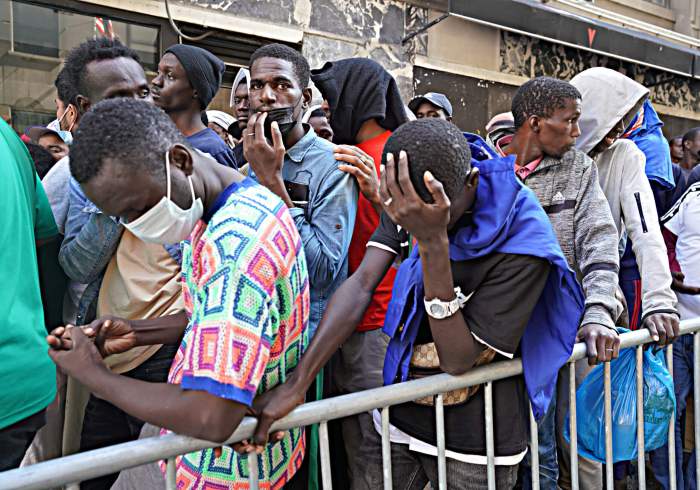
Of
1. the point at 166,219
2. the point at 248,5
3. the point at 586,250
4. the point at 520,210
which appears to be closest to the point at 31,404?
the point at 166,219

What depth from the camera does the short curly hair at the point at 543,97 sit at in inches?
105

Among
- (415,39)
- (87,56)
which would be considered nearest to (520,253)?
(87,56)

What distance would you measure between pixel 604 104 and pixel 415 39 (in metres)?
4.93

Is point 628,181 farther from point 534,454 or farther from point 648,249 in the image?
point 534,454

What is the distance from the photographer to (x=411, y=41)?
24.6ft

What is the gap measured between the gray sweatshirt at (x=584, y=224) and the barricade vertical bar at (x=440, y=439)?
73 cm

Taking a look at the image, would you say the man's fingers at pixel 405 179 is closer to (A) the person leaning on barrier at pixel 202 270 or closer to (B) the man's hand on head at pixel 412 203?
(B) the man's hand on head at pixel 412 203

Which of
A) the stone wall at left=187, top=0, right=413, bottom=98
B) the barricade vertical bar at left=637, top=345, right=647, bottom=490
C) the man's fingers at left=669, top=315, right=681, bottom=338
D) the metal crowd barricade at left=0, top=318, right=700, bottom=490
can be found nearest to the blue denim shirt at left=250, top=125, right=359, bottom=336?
the metal crowd barricade at left=0, top=318, right=700, bottom=490

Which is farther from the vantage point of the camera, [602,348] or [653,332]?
[653,332]

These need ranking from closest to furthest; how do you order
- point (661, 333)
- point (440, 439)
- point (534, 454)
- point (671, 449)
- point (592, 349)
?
point (440, 439) → point (534, 454) → point (592, 349) → point (661, 333) → point (671, 449)

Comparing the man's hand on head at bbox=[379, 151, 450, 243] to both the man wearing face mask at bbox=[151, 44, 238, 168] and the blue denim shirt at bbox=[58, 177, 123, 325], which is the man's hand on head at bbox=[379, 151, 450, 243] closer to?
the blue denim shirt at bbox=[58, 177, 123, 325]

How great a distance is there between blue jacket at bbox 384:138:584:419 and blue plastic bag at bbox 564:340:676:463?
0.47m

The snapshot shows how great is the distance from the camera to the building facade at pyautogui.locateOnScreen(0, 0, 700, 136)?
5332mm

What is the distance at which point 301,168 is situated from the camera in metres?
2.47
